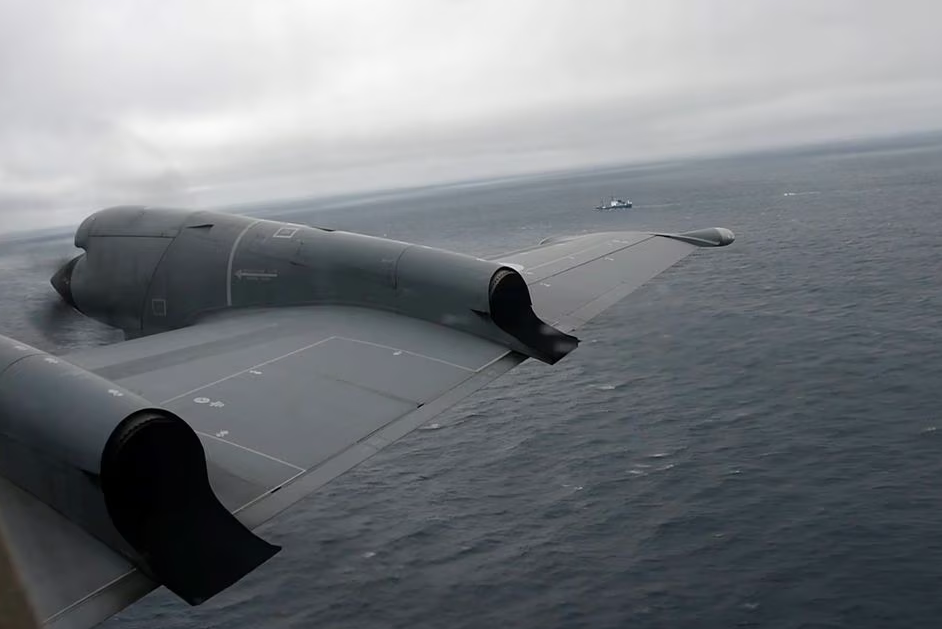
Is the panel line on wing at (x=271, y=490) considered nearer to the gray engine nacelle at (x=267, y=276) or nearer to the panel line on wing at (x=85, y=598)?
the panel line on wing at (x=85, y=598)

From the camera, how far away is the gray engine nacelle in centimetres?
2089

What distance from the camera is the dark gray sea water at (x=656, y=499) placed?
2562 centimetres

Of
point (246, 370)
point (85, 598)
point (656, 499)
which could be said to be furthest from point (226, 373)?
point (656, 499)

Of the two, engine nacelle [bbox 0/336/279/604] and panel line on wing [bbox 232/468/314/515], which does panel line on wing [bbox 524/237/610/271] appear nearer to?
panel line on wing [bbox 232/468/314/515]

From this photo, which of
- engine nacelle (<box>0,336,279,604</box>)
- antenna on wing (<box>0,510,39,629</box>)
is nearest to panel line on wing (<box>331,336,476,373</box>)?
engine nacelle (<box>0,336,279,604</box>)

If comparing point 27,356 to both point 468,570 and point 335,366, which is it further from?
point 468,570

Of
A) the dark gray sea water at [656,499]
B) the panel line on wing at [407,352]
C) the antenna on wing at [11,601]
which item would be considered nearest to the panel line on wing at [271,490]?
the panel line on wing at [407,352]

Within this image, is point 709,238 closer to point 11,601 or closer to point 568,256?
point 568,256

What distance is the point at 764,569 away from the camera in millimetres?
26422

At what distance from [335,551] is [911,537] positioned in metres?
24.6

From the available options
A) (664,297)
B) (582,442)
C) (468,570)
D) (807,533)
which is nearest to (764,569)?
(807,533)

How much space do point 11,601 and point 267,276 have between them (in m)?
22.4

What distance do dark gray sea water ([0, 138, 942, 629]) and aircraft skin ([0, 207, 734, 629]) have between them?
5.67 m

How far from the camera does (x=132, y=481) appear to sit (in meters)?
10.2
